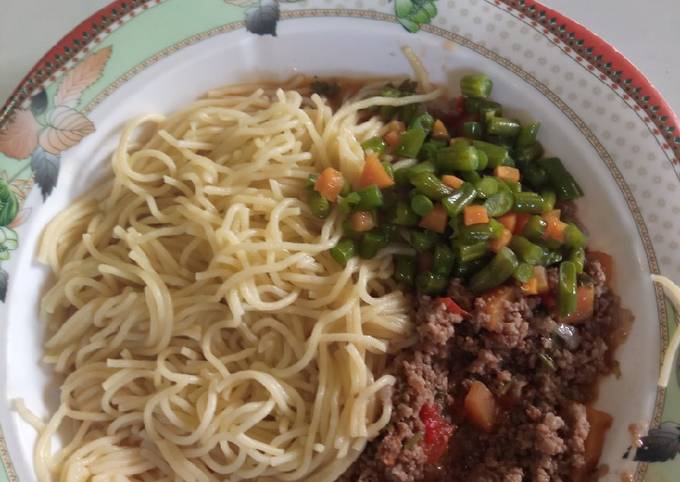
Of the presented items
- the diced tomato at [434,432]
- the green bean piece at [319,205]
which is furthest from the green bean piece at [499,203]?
the diced tomato at [434,432]

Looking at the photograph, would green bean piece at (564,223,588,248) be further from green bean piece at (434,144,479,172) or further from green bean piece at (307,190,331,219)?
green bean piece at (307,190,331,219)

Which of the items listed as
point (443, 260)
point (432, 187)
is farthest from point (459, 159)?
point (443, 260)

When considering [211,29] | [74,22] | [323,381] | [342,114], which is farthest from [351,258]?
[74,22]

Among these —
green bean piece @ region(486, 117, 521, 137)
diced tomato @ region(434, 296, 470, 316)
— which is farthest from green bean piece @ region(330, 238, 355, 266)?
green bean piece @ region(486, 117, 521, 137)

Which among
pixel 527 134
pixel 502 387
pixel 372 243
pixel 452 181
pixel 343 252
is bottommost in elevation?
pixel 502 387

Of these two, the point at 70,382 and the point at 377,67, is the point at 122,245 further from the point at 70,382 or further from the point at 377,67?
the point at 377,67

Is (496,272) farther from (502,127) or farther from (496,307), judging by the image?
(502,127)
